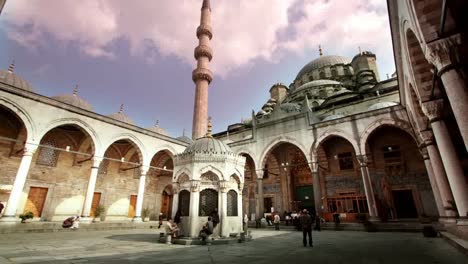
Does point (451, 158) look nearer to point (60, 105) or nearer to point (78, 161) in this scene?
point (60, 105)

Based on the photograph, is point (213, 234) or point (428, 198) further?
point (428, 198)

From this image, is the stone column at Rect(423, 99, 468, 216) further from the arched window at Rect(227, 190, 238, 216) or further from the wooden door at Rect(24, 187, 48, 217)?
the wooden door at Rect(24, 187, 48, 217)

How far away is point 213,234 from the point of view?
7.68 m

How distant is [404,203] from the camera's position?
559 inches

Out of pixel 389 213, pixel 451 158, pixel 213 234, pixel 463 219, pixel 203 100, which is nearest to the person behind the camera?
pixel 463 219

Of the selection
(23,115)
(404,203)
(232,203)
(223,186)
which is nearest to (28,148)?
(23,115)

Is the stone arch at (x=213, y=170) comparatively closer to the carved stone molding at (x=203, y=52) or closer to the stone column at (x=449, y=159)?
the stone column at (x=449, y=159)

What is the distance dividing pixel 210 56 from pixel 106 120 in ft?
47.1

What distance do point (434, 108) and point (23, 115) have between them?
1680 centimetres

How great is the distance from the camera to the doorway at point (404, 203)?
13932mm

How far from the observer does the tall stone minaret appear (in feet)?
73.6

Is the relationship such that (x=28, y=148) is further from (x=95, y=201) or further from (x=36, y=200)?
(x=95, y=201)

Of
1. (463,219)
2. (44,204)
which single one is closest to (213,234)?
(463,219)

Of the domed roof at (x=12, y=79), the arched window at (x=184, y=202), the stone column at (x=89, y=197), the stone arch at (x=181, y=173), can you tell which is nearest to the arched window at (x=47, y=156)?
the stone column at (x=89, y=197)
